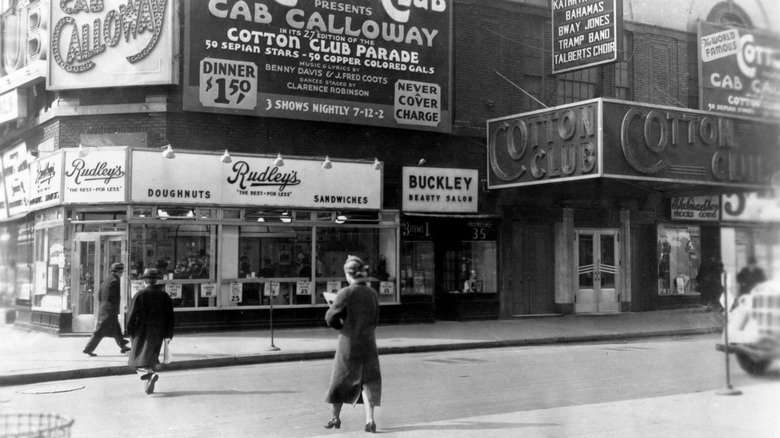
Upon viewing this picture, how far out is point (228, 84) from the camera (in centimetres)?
1828

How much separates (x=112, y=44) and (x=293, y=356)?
9142 millimetres

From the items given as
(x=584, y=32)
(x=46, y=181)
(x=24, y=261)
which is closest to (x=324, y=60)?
(x=584, y=32)

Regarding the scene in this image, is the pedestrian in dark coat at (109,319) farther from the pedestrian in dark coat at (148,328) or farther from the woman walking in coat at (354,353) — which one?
the woman walking in coat at (354,353)

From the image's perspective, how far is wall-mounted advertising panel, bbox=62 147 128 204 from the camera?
683 inches

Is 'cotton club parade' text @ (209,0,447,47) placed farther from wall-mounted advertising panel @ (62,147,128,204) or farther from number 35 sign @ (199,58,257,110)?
wall-mounted advertising panel @ (62,147,128,204)

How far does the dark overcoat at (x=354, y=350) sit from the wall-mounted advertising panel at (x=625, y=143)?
11326mm

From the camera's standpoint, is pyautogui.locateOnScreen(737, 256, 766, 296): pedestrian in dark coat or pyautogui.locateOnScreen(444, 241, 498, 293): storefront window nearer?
pyautogui.locateOnScreen(737, 256, 766, 296): pedestrian in dark coat

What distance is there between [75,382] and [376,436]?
6542mm

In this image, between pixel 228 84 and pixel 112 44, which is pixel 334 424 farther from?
pixel 112 44

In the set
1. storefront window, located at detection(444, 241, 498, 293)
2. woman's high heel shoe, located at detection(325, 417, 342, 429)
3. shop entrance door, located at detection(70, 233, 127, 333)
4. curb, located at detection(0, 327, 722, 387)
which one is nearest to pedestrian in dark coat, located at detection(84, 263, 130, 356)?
curb, located at detection(0, 327, 722, 387)

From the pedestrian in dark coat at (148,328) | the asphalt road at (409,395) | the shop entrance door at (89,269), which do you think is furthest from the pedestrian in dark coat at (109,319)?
the pedestrian in dark coat at (148,328)

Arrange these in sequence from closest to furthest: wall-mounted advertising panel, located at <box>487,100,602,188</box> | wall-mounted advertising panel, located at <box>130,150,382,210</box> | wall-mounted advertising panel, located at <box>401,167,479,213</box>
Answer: wall-mounted advertising panel, located at <box>130,150,382,210</box>, wall-mounted advertising panel, located at <box>487,100,602,188</box>, wall-mounted advertising panel, located at <box>401,167,479,213</box>

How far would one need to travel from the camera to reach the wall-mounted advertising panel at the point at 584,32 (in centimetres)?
1911

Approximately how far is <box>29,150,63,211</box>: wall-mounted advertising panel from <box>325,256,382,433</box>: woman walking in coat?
12.0 metres
